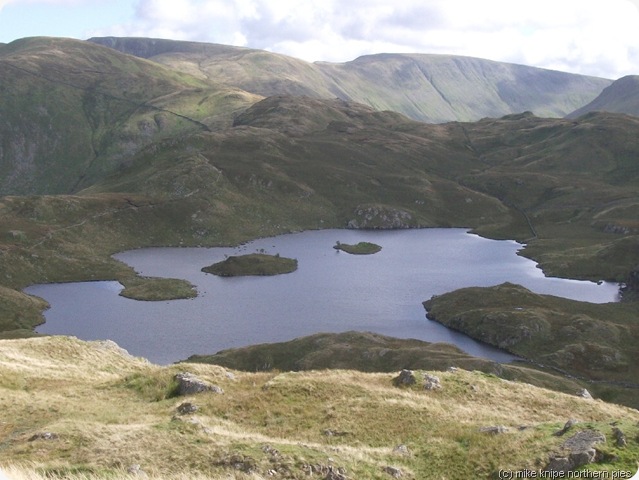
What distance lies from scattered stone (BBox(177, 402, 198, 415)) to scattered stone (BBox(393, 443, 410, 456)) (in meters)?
11.8

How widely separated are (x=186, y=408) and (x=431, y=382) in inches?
662

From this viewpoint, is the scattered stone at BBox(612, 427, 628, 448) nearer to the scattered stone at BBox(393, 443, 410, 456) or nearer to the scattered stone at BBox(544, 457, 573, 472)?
the scattered stone at BBox(544, 457, 573, 472)

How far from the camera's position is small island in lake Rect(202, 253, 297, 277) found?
578 ft

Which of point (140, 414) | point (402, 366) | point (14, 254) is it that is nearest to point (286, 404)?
point (140, 414)

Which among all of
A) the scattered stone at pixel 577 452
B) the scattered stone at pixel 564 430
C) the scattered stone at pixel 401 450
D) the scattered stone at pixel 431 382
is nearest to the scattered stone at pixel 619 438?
the scattered stone at pixel 577 452

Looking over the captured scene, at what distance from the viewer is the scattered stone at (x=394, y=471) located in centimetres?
2600

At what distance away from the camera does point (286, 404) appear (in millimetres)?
36719

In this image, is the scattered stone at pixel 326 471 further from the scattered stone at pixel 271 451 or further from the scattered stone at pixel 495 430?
the scattered stone at pixel 495 430

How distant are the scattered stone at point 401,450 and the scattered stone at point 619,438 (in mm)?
8874

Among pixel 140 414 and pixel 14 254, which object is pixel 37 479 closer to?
pixel 140 414

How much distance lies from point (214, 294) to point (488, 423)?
411 feet

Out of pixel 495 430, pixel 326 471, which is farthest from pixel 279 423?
pixel 495 430

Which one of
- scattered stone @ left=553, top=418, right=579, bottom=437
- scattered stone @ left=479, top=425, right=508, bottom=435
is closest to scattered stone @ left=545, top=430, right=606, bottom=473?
scattered stone @ left=553, top=418, right=579, bottom=437

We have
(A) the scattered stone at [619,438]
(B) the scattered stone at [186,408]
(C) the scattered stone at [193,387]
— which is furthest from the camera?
(C) the scattered stone at [193,387]
